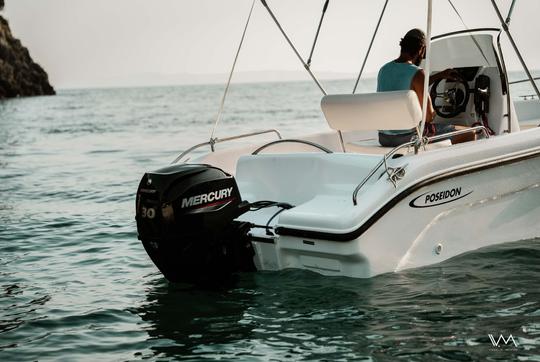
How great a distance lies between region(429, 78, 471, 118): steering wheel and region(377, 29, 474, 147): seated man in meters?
0.70

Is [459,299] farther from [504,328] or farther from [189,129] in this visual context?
[189,129]

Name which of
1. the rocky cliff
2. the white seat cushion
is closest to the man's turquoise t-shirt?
the white seat cushion

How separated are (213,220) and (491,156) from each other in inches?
79.9

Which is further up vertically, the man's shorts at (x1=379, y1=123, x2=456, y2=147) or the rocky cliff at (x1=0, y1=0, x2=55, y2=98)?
the rocky cliff at (x1=0, y1=0, x2=55, y2=98)

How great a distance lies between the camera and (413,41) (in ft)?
19.9

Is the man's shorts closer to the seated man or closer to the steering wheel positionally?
the seated man

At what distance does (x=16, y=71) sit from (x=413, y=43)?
243 ft

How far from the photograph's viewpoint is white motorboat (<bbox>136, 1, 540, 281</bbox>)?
499 cm

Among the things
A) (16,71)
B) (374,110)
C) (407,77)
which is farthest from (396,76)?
(16,71)

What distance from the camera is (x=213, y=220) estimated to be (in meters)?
5.02

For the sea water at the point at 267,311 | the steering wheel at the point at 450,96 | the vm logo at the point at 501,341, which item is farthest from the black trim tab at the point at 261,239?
the steering wheel at the point at 450,96

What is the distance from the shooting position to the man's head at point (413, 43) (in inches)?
239

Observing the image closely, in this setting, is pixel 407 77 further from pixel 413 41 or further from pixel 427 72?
pixel 427 72

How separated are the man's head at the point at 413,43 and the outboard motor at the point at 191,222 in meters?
1.82
